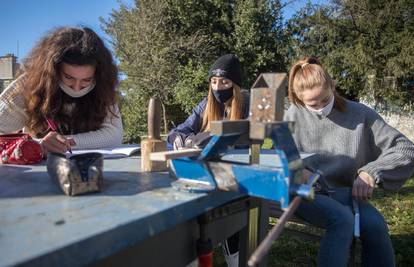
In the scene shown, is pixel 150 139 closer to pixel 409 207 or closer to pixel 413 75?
pixel 409 207

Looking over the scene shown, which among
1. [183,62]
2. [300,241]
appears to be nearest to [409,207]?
[300,241]

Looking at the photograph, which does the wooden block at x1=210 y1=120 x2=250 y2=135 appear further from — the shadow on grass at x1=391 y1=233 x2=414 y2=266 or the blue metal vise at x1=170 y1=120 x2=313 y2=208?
the shadow on grass at x1=391 y1=233 x2=414 y2=266

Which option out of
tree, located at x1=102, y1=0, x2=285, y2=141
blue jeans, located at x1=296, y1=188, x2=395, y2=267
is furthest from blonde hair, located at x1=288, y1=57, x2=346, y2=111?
tree, located at x1=102, y1=0, x2=285, y2=141

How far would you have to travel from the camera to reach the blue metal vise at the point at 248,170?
2.68 feet

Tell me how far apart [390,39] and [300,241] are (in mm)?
8679

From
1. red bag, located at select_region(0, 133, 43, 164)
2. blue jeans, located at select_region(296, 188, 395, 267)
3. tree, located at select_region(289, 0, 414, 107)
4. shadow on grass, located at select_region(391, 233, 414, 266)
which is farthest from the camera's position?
tree, located at select_region(289, 0, 414, 107)

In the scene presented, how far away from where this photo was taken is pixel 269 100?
2.81 ft

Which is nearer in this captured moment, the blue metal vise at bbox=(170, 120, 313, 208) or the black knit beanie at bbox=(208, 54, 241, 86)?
the blue metal vise at bbox=(170, 120, 313, 208)

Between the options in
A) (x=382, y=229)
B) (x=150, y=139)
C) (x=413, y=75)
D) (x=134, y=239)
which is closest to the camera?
(x=134, y=239)

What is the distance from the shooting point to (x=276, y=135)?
84cm

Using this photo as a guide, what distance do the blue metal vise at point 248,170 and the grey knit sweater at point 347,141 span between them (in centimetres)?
111

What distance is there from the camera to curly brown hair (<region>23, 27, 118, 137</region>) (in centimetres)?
186

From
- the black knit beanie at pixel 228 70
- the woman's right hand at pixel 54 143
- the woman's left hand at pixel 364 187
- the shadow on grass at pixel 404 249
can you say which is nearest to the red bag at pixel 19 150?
the woman's right hand at pixel 54 143

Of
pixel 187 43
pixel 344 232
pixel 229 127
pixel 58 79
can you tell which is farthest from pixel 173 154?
pixel 187 43
